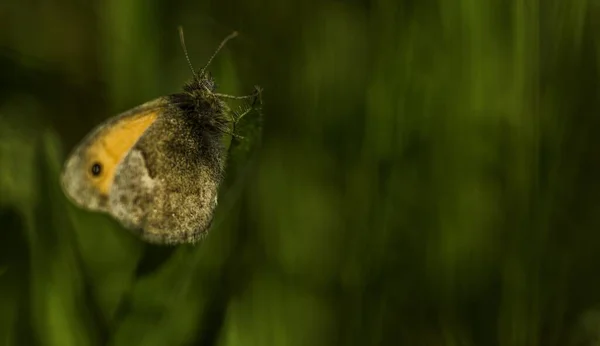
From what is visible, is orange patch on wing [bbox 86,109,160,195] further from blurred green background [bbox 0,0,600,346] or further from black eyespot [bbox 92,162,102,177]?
blurred green background [bbox 0,0,600,346]

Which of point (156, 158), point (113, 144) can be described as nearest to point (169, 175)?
point (156, 158)

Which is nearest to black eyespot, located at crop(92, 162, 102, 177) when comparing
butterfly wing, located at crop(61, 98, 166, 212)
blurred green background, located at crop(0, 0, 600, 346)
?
butterfly wing, located at crop(61, 98, 166, 212)

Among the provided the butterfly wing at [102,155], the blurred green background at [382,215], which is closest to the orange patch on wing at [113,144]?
the butterfly wing at [102,155]

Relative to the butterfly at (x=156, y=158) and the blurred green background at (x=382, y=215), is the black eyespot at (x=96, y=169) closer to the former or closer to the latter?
the butterfly at (x=156, y=158)

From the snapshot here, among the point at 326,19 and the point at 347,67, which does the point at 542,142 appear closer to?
the point at 347,67

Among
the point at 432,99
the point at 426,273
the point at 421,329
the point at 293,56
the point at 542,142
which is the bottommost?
the point at 421,329

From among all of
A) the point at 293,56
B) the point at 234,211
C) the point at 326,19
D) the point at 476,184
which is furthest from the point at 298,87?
the point at 476,184
